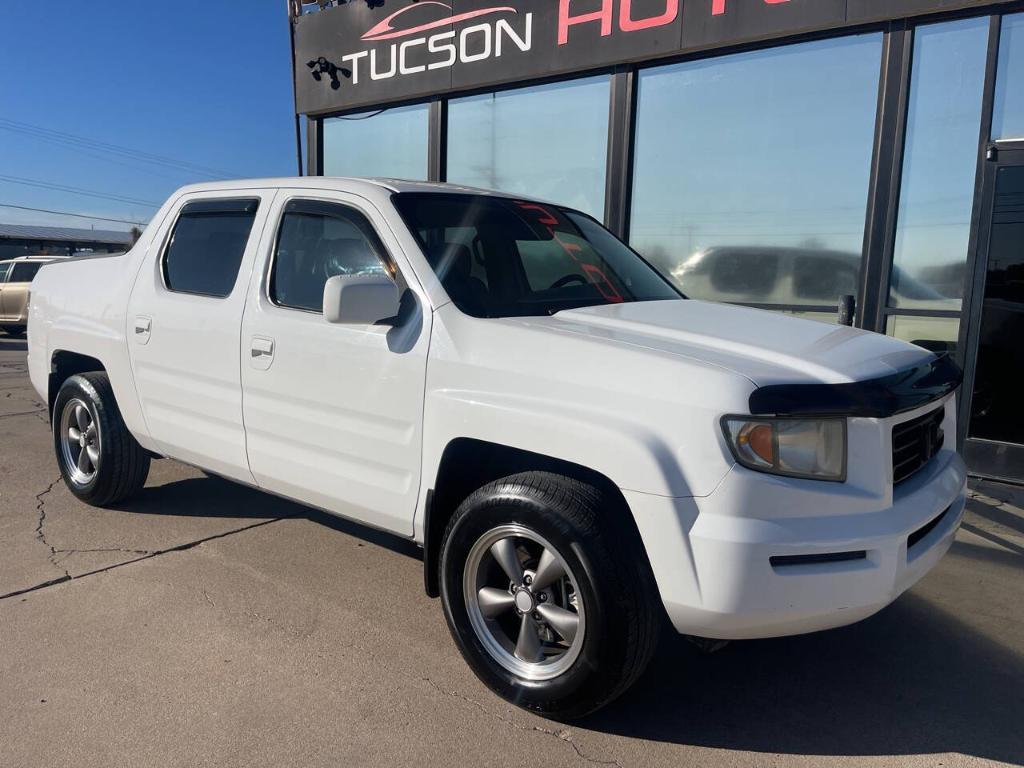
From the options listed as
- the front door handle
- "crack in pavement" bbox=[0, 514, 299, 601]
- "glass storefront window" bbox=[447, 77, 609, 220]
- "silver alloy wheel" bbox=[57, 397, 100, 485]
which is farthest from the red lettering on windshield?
"glass storefront window" bbox=[447, 77, 609, 220]

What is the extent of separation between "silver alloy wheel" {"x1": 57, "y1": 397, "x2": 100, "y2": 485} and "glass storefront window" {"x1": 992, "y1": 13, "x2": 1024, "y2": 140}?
20.6 ft

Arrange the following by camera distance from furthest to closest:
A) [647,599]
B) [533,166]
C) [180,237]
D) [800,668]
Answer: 1. [533,166]
2. [180,237]
3. [800,668]
4. [647,599]

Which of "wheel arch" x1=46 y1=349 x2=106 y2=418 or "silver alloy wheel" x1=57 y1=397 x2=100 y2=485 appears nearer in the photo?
"silver alloy wheel" x1=57 y1=397 x2=100 y2=485

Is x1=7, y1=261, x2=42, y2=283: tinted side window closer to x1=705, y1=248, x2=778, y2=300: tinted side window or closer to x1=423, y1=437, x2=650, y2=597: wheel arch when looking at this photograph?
x1=705, y1=248, x2=778, y2=300: tinted side window

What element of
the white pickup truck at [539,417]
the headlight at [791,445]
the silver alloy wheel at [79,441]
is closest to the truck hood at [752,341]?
the white pickup truck at [539,417]

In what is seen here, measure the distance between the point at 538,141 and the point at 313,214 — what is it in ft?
17.6

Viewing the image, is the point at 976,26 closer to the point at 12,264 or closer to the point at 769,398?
the point at 769,398

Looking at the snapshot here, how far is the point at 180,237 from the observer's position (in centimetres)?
417

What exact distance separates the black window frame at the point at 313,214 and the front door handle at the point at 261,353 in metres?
0.16

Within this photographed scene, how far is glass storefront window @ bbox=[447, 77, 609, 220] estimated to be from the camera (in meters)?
7.98

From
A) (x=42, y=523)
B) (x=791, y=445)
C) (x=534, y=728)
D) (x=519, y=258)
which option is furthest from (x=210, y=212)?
(x=791, y=445)

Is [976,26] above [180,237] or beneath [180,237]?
above

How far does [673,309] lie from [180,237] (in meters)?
2.56

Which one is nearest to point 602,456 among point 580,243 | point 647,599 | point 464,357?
point 647,599
